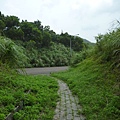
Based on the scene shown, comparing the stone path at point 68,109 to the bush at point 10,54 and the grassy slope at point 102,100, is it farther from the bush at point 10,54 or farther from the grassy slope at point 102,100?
the bush at point 10,54

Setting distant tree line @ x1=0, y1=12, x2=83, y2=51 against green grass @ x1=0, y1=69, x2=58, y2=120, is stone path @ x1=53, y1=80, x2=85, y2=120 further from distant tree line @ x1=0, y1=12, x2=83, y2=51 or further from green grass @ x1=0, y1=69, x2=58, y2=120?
distant tree line @ x1=0, y1=12, x2=83, y2=51

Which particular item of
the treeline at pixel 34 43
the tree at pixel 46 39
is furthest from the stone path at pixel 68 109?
the tree at pixel 46 39

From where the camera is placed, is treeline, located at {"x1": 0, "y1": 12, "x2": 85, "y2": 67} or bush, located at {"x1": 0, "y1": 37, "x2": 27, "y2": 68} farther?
treeline, located at {"x1": 0, "y1": 12, "x2": 85, "y2": 67}

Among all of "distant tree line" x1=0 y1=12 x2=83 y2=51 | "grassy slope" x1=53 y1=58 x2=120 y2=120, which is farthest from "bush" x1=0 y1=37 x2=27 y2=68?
"distant tree line" x1=0 y1=12 x2=83 y2=51

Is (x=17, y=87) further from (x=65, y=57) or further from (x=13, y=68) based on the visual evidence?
(x=65, y=57)

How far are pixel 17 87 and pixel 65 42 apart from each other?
89.6 feet

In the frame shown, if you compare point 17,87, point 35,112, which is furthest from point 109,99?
point 17,87

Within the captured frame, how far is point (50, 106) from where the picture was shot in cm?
500

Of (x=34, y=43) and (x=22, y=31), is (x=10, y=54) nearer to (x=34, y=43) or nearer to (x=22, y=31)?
(x=22, y=31)

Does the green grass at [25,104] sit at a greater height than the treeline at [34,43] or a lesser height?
lesser

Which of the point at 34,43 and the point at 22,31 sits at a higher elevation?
the point at 22,31

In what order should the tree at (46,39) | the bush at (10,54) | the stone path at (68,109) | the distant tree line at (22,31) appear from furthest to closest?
1. the tree at (46,39)
2. the distant tree line at (22,31)
3. the bush at (10,54)
4. the stone path at (68,109)

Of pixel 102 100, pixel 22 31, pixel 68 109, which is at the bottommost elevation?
pixel 68 109

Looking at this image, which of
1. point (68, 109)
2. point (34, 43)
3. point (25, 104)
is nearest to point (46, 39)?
point (34, 43)
